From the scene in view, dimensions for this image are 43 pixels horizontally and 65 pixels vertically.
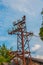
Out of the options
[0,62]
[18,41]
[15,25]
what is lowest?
[0,62]

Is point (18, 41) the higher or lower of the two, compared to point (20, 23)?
lower

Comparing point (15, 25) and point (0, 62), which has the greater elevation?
point (15, 25)

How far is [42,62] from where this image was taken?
50188 millimetres

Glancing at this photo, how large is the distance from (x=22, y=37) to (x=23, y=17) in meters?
4.28

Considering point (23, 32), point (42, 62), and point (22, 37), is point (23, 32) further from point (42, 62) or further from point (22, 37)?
point (42, 62)

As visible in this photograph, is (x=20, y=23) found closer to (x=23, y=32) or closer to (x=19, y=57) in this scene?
(x=23, y=32)

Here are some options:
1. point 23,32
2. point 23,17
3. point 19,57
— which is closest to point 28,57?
point 19,57

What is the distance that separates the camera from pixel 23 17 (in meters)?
46.7

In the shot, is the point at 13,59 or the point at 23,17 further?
the point at 13,59

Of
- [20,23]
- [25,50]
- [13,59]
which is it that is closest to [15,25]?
[20,23]

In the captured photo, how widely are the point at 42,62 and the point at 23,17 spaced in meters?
11.0

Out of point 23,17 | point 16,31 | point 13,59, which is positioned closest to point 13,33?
point 16,31

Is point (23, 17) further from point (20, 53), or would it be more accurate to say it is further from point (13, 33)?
point (20, 53)

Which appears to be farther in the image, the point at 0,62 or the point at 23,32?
the point at 0,62
